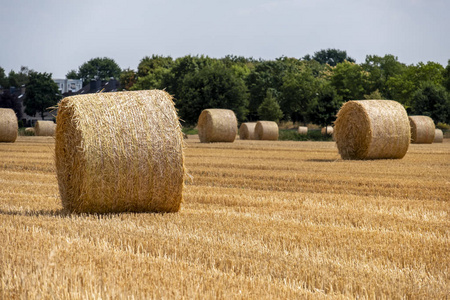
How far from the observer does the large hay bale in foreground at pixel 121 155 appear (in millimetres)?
7305

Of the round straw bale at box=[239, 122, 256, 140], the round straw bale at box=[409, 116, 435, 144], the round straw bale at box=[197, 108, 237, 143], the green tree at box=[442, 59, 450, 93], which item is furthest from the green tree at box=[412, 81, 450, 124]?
the round straw bale at box=[197, 108, 237, 143]

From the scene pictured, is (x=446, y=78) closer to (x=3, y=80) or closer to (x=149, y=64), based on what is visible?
(x=149, y=64)

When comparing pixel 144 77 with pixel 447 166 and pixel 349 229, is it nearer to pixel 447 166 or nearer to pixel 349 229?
pixel 447 166

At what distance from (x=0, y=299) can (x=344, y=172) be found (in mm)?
10343

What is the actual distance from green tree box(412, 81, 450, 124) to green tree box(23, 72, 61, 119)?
53.0 meters

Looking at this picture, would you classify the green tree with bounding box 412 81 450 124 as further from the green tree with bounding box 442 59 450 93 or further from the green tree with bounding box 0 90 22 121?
the green tree with bounding box 0 90 22 121

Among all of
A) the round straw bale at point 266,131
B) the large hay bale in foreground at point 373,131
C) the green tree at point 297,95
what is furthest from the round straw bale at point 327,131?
the large hay bale in foreground at point 373,131

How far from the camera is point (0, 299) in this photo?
385cm

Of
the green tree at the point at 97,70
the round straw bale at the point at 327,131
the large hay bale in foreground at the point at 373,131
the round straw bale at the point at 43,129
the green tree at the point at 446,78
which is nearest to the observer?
the large hay bale in foreground at the point at 373,131

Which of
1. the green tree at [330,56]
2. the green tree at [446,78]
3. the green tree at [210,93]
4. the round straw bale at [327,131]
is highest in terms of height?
the green tree at [330,56]

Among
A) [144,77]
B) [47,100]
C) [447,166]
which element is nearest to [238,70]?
[144,77]

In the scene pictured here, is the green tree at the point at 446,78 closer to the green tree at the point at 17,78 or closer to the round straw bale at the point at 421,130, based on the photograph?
the round straw bale at the point at 421,130

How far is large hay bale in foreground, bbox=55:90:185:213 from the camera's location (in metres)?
7.30

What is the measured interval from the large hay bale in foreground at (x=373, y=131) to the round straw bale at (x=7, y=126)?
17575 mm
